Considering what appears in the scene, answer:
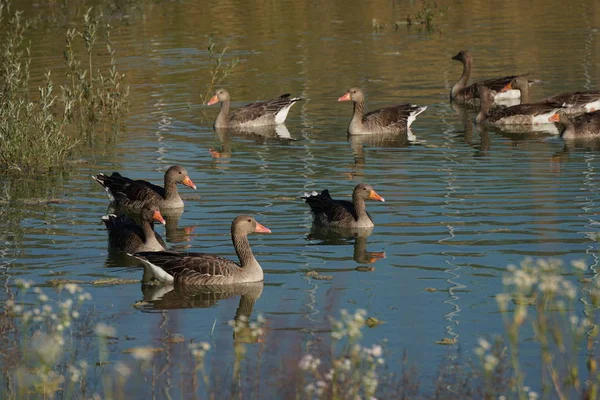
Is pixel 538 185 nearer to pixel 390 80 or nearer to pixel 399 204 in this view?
pixel 399 204

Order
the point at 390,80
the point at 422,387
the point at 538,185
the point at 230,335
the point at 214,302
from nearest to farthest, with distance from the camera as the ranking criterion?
the point at 422,387 → the point at 230,335 → the point at 214,302 → the point at 538,185 → the point at 390,80

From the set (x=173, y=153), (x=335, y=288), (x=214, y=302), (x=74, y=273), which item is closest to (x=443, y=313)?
(x=335, y=288)

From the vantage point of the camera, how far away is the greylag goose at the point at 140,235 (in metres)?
15.9

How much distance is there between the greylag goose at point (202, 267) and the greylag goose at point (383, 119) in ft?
38.6

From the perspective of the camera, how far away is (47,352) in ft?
22.4

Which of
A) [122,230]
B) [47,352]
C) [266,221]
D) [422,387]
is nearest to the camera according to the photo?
[47,352]

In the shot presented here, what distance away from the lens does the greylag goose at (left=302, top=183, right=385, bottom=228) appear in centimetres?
1748

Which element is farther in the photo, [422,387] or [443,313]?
[443,313]

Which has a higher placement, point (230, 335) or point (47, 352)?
point (47, 352)

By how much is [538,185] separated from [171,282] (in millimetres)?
7751

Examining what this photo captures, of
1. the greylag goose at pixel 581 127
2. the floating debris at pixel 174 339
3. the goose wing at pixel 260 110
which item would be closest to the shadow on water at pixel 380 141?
the goose wing at pixel 260 110

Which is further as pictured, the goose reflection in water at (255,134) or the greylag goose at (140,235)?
the goose reflection in water at (255,134)

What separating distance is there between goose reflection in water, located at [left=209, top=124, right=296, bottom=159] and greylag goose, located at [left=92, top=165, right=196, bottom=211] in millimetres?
5275

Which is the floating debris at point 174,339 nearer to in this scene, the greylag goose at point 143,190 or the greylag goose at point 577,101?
the greylag goose at point 143,190
